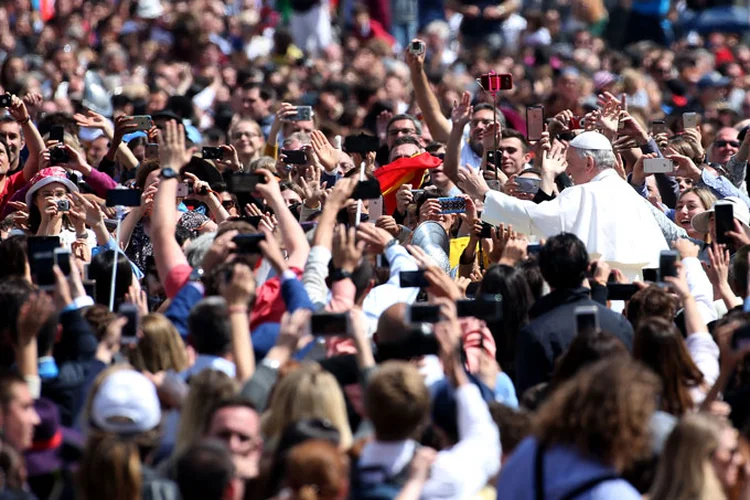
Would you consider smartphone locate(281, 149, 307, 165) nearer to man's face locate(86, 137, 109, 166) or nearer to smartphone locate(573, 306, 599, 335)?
man's face locate(86, 137, 109, 166)

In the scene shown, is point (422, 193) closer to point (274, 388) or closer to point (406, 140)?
point (406, 140)

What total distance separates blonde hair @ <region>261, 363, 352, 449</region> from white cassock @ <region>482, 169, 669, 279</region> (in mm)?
3313

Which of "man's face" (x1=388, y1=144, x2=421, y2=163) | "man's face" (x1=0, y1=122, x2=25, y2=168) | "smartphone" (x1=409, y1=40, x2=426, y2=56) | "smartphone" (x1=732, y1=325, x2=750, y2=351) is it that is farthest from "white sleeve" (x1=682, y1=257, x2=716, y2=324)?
"man's face" (x1=0, y1=122, x2=25, y2=168)

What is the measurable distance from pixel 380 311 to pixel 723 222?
1715 mm

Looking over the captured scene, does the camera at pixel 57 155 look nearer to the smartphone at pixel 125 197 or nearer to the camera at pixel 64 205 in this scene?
the camera at pixel 64 205

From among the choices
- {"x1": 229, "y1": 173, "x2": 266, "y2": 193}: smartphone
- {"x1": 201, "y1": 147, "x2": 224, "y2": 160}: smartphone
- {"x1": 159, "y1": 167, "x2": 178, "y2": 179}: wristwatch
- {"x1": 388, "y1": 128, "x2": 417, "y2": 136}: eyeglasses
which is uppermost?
{"x1": 159, "y1": 167, "x2": 178, "y2": 179}: wristwatch

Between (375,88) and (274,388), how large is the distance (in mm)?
10418

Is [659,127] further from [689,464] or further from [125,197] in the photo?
[689,464]

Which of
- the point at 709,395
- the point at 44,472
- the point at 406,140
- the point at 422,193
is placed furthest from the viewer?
the point at 406,140

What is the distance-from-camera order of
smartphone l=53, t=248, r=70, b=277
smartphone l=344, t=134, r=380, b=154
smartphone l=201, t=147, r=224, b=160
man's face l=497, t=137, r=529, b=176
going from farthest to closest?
man's face l=497, t=137, r=529, b=176 → smartphone l=201, t=147, r=224, b=160 → smartphone l=344, t=134, r=380, b=154 → smartphone l=53, t=248, r=70, b=277

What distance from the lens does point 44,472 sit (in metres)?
5.20

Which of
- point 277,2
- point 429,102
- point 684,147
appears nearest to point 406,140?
point 429,102

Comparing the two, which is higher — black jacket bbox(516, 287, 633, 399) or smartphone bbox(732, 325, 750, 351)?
smartphone bbox(732, 325, 750, 351)

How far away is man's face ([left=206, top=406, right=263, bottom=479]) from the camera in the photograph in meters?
4.95
